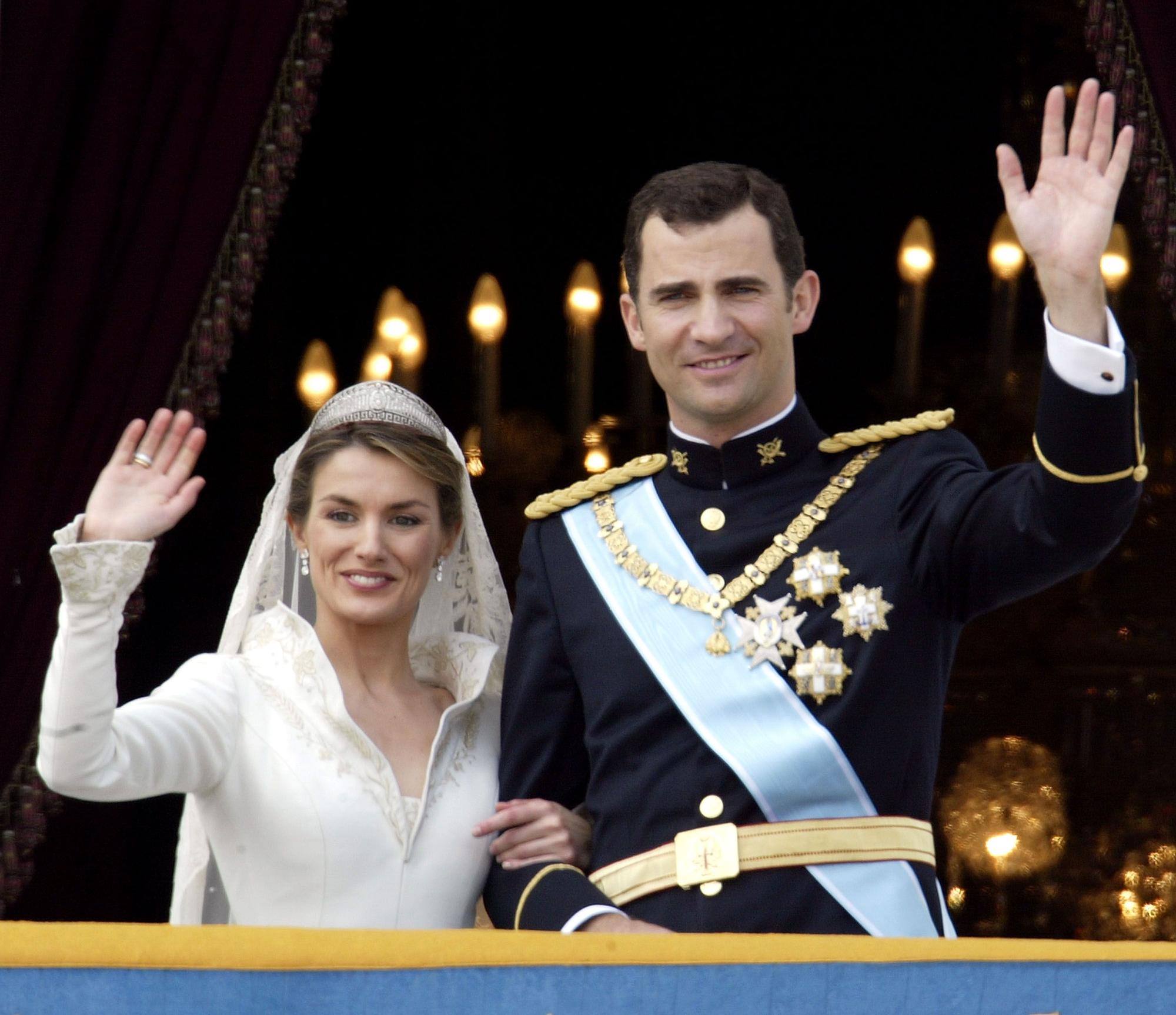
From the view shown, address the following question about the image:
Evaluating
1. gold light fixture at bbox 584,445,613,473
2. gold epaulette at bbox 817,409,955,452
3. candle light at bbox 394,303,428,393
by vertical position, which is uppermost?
candle light at bbox 394,303,428,393

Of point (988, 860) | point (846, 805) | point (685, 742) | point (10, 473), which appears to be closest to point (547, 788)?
point (685, 742)

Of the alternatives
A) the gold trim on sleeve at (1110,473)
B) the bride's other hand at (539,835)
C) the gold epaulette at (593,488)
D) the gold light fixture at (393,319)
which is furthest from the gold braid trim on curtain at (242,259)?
the gold trim on sleeve at (1110,473)

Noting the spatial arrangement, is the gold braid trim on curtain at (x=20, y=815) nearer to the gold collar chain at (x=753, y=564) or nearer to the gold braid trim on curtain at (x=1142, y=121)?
the gold collar chain at (x=753, y=564)

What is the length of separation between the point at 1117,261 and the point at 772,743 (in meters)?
2.29

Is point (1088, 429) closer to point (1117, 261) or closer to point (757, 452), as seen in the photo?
point (757, 452)

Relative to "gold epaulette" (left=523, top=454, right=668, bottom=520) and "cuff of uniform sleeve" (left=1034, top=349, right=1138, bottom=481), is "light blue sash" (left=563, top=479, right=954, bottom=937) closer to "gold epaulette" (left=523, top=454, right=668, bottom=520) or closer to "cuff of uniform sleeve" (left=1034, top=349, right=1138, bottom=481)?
"gold epaulette" (left=523, top=454, right=668, bottom=520)

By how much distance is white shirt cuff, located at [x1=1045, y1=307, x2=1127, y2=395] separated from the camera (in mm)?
1697

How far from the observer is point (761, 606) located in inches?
78.7

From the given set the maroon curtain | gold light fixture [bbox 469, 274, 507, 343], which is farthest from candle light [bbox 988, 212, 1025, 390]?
the maroon curtain

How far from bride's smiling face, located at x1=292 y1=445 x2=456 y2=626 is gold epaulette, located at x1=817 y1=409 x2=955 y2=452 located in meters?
0.48

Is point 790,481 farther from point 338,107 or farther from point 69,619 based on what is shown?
point 338,107

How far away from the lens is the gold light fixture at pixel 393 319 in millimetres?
3770

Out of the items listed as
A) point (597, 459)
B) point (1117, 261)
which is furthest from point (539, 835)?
point (1117, 261)

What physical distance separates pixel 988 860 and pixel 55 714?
2.61 m
